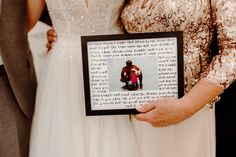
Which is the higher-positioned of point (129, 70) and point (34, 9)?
point (34, 9)

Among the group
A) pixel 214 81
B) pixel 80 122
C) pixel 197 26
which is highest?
pixel 197 26

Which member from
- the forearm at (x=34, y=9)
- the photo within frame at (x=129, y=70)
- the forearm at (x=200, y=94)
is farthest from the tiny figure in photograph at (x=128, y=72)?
the forearm at (x=34, y=9)

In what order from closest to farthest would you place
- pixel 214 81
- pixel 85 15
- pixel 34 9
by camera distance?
pixel 214 81, pixel 85 15, pixel 34 9

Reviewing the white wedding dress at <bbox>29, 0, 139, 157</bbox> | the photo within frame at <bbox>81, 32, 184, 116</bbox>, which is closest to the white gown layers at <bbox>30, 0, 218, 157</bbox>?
the white wedding dress at <bbox>29, 0, 139, 157</bbox>

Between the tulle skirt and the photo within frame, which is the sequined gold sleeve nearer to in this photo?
the photo within frame

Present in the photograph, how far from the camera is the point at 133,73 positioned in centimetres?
101

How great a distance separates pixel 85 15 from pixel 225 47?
355 millimetres

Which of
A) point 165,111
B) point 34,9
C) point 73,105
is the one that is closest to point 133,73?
point 165,111

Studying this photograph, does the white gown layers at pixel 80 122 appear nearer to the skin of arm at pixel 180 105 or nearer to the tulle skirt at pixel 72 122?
the tulle skirt at pixel 72 122

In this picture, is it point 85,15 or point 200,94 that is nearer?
point 200,94

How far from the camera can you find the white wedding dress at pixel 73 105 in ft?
3.65

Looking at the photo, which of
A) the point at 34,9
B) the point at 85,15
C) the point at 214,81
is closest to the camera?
the point at 214,81

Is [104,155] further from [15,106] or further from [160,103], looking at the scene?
[15,106]

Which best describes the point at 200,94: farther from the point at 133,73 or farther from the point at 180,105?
the point at 133,73
